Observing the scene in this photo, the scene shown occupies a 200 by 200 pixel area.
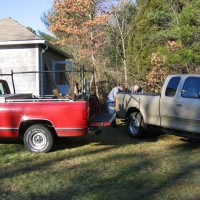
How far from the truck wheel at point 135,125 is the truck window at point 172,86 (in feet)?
4.49

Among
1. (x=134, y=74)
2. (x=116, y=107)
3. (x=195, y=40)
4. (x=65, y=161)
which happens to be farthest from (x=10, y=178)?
(x=134, y=74)

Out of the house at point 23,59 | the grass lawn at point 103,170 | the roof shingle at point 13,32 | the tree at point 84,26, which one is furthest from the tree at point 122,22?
the grass lawn at point 103,170

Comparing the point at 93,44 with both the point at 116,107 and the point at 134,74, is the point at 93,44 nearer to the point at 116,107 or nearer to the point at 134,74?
the point at 134,74

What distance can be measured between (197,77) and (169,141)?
6.80 feet

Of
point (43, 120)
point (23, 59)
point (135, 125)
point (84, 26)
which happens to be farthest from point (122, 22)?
point (43, 120)

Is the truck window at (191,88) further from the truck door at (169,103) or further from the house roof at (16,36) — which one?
the house roof at (16,36)

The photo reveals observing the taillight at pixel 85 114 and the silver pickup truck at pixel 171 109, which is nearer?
the taillight at pixel 85 114

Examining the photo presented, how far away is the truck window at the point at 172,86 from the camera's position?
9.38m

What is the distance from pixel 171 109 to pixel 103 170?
2982 millimetres

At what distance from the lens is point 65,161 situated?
7742mm

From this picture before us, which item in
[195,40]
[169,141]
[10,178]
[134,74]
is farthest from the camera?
[134,74]

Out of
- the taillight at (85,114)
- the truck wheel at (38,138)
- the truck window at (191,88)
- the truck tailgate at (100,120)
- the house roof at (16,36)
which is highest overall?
the house roof at (16,36)

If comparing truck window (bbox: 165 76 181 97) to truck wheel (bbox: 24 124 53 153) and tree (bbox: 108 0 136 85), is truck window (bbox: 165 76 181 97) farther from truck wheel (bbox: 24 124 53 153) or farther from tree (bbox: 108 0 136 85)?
tree (bbox: 108 0 136 85)

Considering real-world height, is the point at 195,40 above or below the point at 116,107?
above
